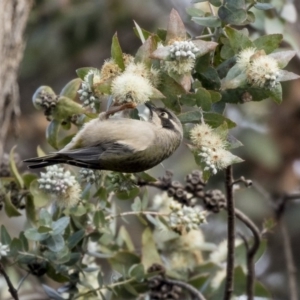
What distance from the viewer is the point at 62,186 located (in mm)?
1977

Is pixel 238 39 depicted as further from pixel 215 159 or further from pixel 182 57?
pixel 215 159

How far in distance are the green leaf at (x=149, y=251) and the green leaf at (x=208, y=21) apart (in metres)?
0.81

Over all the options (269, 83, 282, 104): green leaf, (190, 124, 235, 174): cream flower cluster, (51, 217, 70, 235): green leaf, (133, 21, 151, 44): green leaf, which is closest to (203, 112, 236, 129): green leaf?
(190, 124, 235, 174): cream flower cluster

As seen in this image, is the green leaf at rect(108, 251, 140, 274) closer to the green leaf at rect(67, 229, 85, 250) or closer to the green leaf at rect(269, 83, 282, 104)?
the green leaf at rect(67, 229, 85, 250)

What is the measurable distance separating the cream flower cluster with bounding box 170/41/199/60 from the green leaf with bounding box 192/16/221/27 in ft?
0.46

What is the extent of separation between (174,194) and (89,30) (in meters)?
3.04

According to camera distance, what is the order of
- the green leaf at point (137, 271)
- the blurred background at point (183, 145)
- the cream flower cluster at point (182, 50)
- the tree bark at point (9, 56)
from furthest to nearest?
the blurred background at point (183, 145), the tree bark at point (9, 56), the green leaf at point (137, 271), the cream flower cluster at point (182, 50)

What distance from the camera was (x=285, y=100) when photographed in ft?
14.5

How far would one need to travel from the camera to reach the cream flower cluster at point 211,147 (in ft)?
5.74

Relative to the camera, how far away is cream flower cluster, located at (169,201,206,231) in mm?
2152

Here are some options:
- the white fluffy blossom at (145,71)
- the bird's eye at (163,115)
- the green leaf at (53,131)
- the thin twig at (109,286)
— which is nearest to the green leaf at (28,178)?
the green leaf at (53,131)

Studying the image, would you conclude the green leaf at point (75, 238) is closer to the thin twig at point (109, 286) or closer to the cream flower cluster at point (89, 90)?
the thin twig at point (109, 286)

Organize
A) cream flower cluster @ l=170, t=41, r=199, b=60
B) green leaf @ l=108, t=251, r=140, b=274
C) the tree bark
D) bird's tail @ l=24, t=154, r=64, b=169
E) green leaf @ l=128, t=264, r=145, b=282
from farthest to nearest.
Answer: the tree bark → green leaf @ l=108, t=251, r=140, b=274 → green leaf @ l=128, t=264, r=145, b=282 → bird's tail @ l=24, t=154, r=64, b=169 → cream flower cluster @ l=170, t=41, r=199, b=60

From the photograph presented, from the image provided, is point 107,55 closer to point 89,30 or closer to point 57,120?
point 89,30
